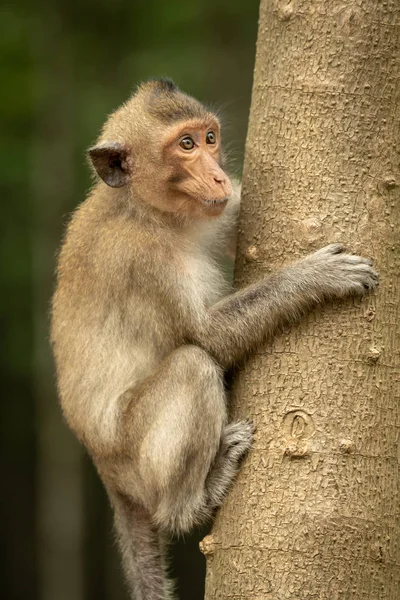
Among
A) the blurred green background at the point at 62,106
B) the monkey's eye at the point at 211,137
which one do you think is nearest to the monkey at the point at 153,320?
the monkey's eye at the point at 211,137

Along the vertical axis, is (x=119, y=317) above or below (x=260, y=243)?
below

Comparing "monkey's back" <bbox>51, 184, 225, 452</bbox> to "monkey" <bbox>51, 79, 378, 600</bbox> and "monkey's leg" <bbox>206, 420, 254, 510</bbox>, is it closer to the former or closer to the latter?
"monkey" <bbox>51, 79, 378, 600</bbox>

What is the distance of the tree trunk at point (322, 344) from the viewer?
5.34m

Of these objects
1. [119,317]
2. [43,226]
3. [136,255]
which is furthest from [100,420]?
[43,226]

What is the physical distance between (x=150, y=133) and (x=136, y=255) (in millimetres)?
993

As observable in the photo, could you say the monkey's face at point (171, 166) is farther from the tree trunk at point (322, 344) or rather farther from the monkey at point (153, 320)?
the tree trunk at point (322, 344)

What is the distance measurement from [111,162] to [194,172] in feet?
2.10

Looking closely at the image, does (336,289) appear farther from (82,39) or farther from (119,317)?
(82,39)

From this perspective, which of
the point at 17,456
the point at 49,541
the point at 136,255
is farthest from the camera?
the point at 17,456

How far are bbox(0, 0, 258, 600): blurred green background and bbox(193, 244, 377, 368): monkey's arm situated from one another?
10289 mm

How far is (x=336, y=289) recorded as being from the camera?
18.7 feet

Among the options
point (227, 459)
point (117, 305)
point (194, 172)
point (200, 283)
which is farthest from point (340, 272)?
point (117, 305)

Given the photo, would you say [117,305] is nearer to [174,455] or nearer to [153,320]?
[153,320]

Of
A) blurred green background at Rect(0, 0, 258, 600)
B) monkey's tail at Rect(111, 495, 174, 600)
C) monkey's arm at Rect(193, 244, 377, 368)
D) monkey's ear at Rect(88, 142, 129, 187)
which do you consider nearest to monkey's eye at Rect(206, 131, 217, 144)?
monkey's ear at Rect(88, 142, 129, 187)
